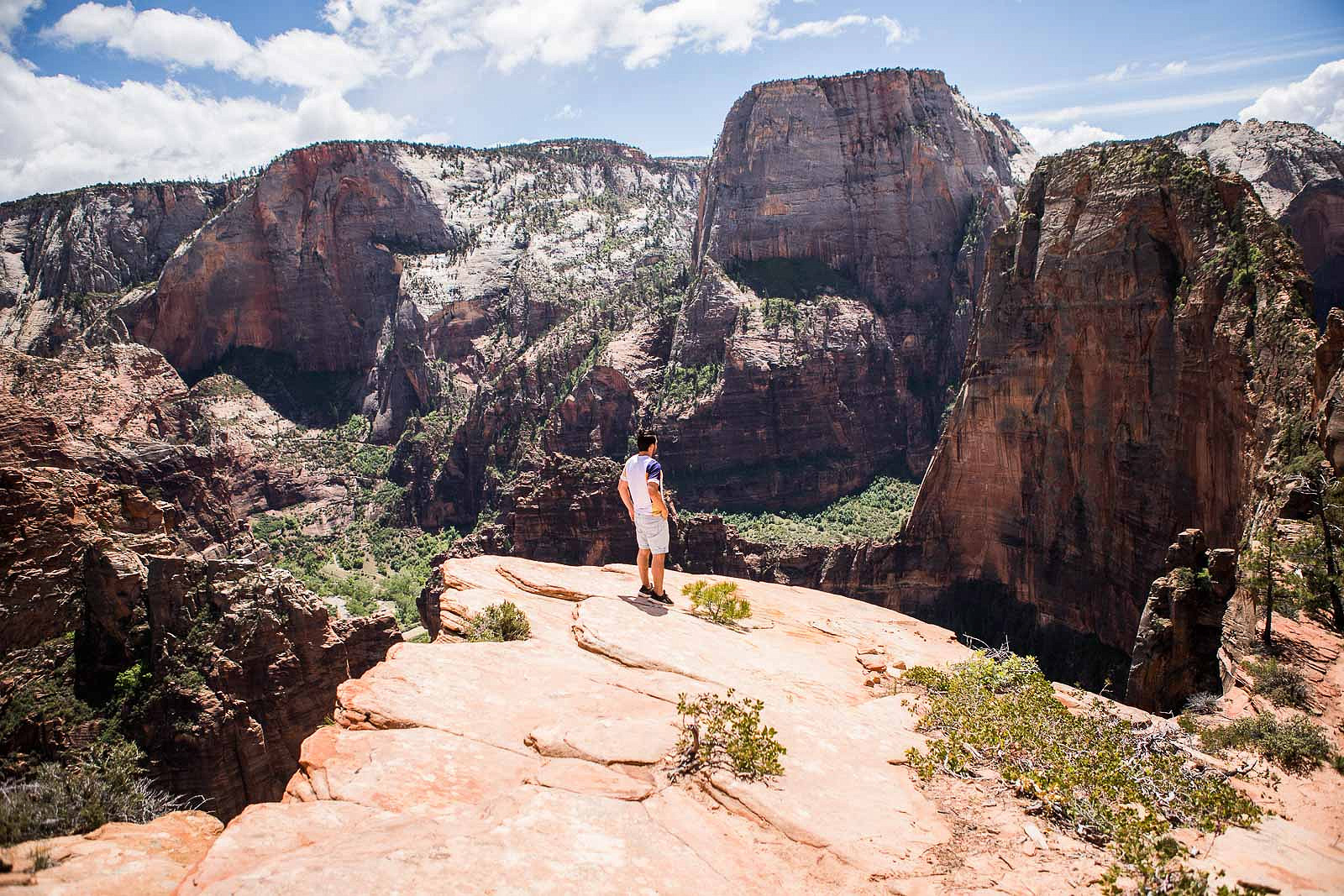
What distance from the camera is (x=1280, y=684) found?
1454cm

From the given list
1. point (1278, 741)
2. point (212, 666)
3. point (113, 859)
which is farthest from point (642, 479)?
point (212, 666)

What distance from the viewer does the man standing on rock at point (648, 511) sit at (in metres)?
13.2

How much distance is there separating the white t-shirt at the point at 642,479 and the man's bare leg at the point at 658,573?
718mm

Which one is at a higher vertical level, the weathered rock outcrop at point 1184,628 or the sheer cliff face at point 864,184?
the sheer cliff face at point 864,184

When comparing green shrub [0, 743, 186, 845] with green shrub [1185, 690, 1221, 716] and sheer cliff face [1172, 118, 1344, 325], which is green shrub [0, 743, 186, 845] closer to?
green shrub [1185, 690, 1221, 716]

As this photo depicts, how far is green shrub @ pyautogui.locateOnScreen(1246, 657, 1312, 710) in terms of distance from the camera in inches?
555

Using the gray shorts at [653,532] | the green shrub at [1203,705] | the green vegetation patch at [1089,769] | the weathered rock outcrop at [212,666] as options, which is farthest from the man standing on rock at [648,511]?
the weathered rock outcrop at [212,666]

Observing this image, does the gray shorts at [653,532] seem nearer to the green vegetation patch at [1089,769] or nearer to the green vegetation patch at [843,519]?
the green vegetation patch at [1089,769]

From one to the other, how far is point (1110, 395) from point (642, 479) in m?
28.5

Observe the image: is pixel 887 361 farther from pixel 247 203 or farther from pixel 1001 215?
pixel 247 203

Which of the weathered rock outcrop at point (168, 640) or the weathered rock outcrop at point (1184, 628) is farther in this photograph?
the weathered rock outcrop at point (168, 640)

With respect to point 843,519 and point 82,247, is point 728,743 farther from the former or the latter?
point 82,247

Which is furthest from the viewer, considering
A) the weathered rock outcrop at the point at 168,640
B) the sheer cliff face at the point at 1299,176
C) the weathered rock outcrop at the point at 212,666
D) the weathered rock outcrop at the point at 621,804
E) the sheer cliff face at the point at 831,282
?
the sheer cliff face at the point at 831,282

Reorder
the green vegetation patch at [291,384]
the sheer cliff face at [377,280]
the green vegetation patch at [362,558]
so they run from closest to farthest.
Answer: the green vegetation patch at [362,558] < the sheer cliff face at [377,280] < the green vegetation patch at [291,384]
